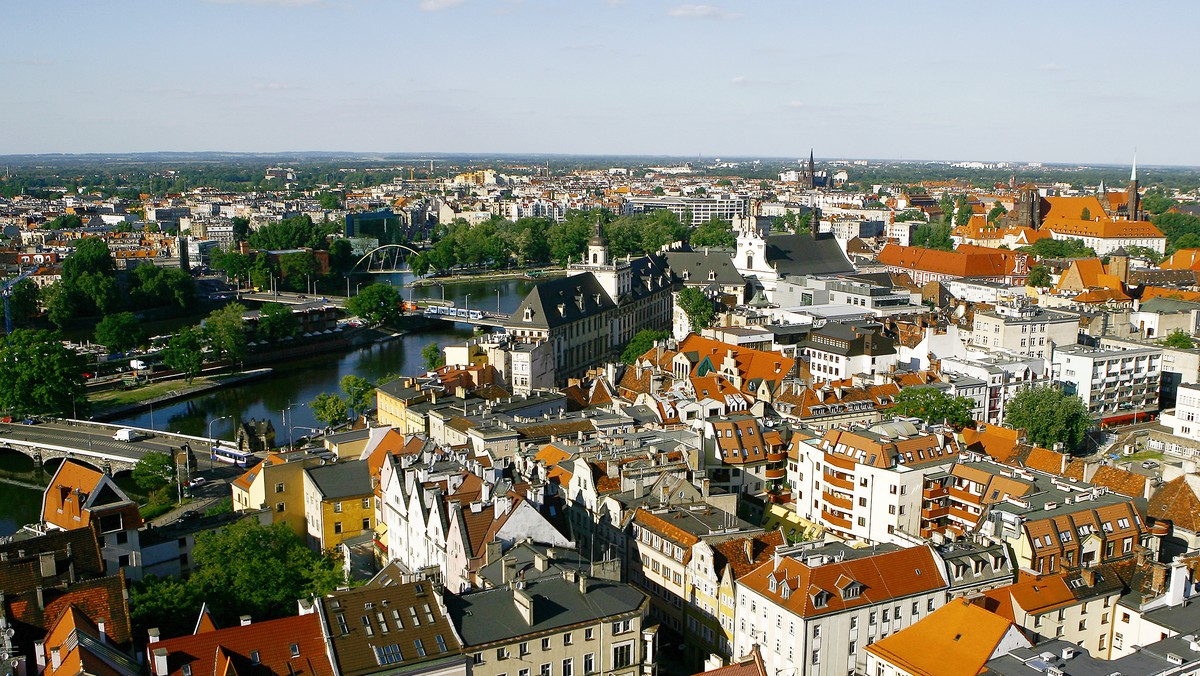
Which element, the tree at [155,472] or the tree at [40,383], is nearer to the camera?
the tree at [155,472]

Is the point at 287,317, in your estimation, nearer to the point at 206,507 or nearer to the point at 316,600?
the point at 206,507

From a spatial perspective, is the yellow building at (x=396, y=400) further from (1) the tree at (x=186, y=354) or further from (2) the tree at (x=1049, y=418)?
(2) the tree at (x=1049, y=418)

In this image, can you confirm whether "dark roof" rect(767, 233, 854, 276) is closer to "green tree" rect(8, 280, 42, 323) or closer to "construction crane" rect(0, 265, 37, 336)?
"construction crane" rect(0, 265, 37, 336)

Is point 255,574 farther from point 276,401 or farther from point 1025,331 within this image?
point 1025,331

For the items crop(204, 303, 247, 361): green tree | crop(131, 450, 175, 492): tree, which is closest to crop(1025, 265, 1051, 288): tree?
crop(204, 303, 247, 361): green tree

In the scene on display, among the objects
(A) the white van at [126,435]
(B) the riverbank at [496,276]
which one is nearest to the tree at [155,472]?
(A) the white van at [126,435]

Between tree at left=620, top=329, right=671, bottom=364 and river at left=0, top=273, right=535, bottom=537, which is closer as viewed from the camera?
river at left=0, top=273, right=535, bottom=537
